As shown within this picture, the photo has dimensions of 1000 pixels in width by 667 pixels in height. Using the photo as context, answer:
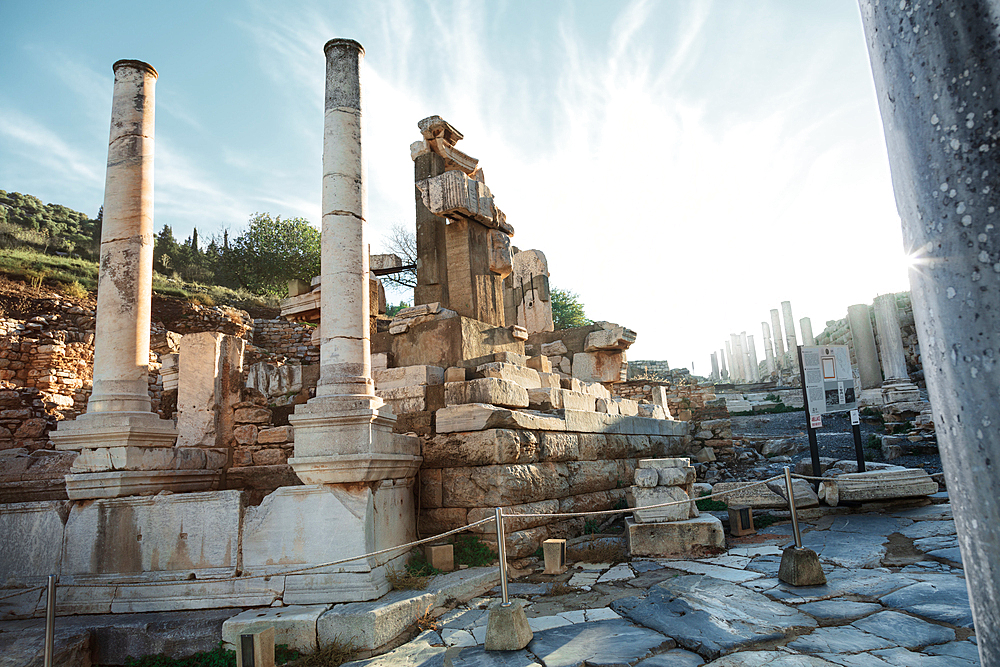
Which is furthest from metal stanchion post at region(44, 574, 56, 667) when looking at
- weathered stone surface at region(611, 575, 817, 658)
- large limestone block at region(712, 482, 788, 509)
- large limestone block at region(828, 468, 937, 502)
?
large limestone block at region(828, 468, 937, 502)

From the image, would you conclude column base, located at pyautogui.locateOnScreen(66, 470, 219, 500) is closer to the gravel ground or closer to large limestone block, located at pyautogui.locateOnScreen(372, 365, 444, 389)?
large limestone block, located at pyautogui.locateOnScreen(372, 365, 444, 389)

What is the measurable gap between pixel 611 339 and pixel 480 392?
5773mm

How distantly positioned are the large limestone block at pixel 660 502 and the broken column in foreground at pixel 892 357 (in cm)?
1172

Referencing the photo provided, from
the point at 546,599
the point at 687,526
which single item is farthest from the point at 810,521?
the point at 546,599

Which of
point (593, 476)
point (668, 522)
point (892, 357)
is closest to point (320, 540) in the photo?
point (668, 522)

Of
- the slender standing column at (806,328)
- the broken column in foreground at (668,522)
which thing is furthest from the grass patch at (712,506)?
the slender standing column at (806,328)

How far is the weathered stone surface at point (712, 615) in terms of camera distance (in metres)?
3.62

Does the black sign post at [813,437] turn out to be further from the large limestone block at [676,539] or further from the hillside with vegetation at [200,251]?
the hillside with vegetation at [200,251]

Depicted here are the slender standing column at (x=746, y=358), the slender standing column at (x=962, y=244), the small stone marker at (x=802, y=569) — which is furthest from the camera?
the slender standing column at (x=746, y=358)

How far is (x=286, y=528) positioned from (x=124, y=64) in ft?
17.5

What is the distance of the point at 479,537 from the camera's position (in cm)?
580

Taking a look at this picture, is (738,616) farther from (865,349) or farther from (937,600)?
(865,349)

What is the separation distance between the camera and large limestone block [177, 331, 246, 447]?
245 inches

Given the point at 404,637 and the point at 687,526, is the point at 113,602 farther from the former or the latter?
the point at 687,526
